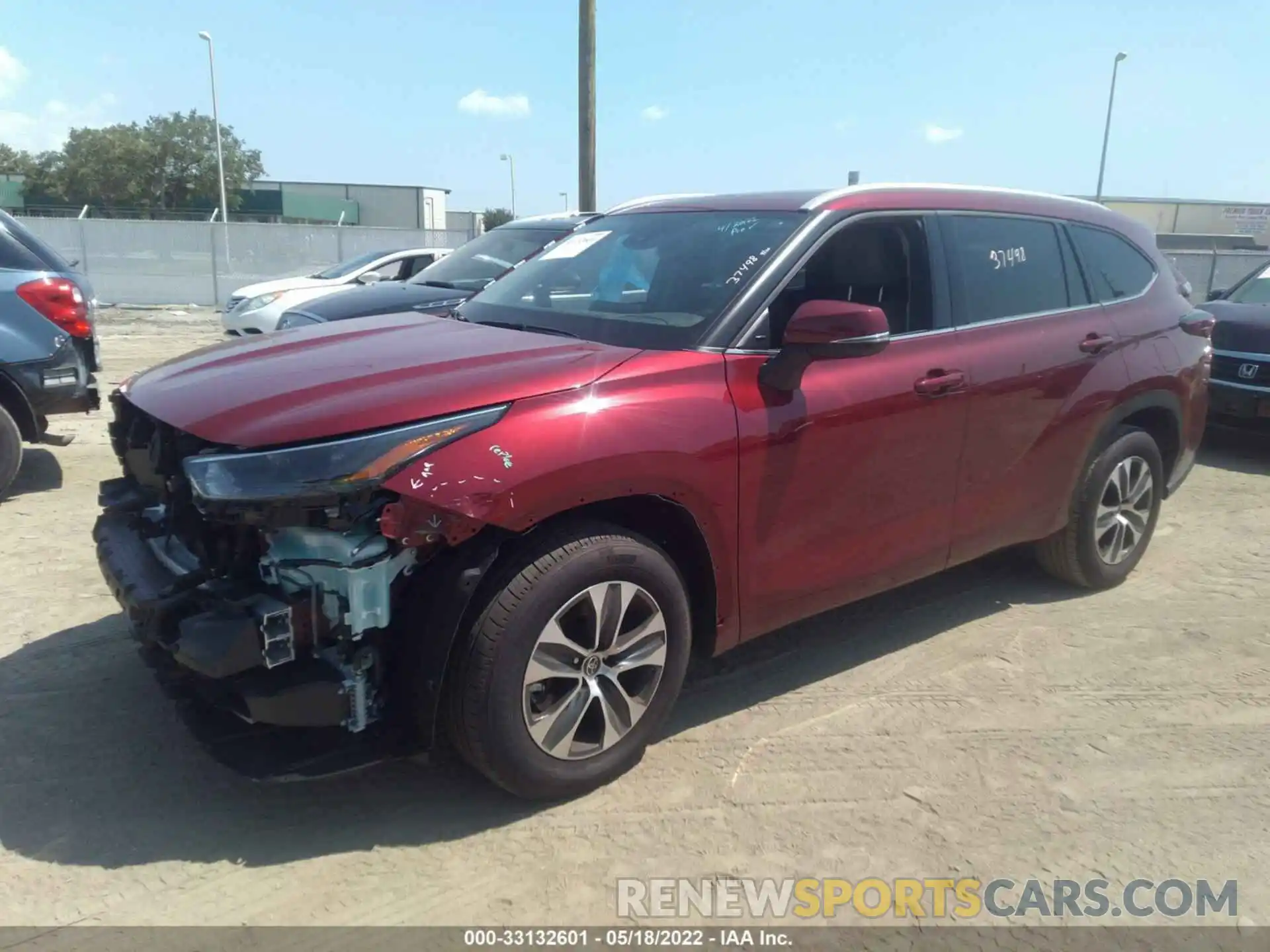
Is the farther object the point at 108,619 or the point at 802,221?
the point at 108,619

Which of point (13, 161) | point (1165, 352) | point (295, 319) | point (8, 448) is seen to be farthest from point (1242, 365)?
point (13, 161)

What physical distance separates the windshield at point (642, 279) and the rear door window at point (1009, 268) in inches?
32.8

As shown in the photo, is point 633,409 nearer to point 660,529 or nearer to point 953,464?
point 660,529

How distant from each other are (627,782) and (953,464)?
176 cm

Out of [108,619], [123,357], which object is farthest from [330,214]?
[108,619]

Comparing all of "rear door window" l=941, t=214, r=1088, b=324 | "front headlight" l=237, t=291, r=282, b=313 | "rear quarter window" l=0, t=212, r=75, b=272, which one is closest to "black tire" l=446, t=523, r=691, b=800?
"rear door window" l=941, t=214, r=1088, b=324

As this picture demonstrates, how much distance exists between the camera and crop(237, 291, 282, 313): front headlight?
11.8 m

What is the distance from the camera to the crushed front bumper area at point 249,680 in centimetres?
254

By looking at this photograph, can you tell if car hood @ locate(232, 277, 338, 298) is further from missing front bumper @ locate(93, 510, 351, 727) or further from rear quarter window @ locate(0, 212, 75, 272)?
missing front bumper @ locate(93, 510, 351, 727)

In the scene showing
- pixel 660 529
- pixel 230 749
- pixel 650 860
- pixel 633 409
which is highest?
pixel 633 409

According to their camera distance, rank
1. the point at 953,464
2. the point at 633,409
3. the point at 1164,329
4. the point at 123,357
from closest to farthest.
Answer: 1. the point at 633,409
2. the point at 953,464
3. the point at 1164,329
4. the point at 123,357

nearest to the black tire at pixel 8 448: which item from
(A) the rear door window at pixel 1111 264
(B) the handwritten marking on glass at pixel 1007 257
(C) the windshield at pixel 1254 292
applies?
(B) the handwritten marking on glass at pixel 1007 257

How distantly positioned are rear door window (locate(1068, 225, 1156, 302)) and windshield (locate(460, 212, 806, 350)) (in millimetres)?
1776

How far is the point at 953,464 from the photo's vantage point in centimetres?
384
